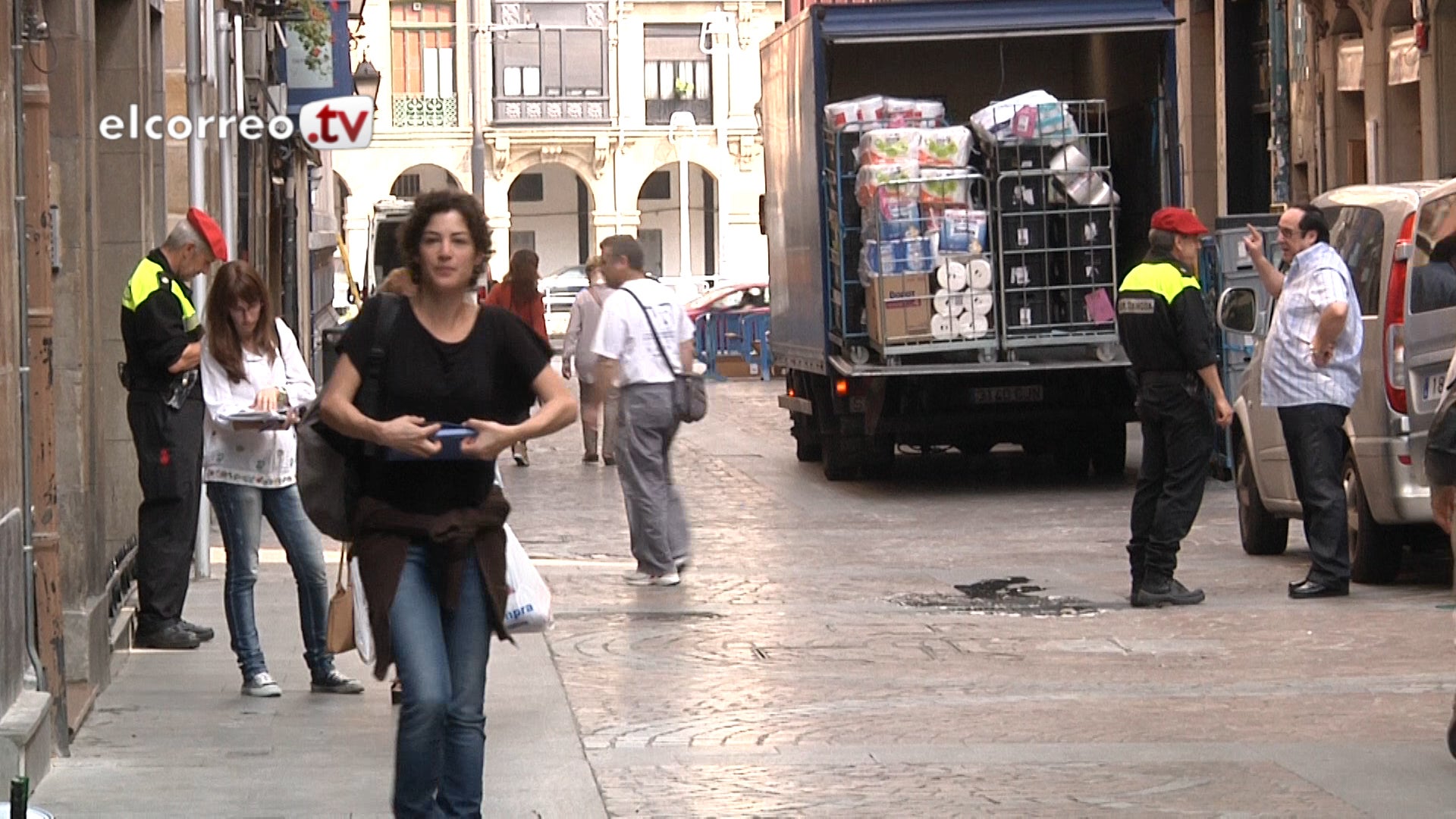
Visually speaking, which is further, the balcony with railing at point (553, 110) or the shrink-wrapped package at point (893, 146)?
the balcony with railing at point (553, 110)

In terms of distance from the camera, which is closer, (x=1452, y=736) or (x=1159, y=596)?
(x=1452, y=736)

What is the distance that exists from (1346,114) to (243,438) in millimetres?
19323

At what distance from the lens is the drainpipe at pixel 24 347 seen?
299 inches

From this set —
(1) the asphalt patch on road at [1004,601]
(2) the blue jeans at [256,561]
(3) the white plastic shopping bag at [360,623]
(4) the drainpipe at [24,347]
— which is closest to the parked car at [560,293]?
(1) the asphalt patch on road at [1004,601]

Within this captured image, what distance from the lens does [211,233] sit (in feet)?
34.2

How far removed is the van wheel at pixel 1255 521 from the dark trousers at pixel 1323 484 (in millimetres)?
1671

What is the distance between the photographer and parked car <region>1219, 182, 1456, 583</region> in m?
11.7

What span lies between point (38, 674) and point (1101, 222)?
438 inches

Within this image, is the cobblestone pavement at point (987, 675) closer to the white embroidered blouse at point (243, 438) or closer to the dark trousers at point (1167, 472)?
the dark trousers at point (1167, 472)

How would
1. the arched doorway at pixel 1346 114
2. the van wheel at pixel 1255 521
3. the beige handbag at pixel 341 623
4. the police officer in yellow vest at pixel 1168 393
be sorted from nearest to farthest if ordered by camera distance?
the beige handbag at pixel 341 623 < the police officer in yellow vest at pixel 1168 393 < the van wheel at pixel 1255 521 < the arched doorway at pixel 1346 114

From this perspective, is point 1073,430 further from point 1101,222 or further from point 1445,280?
point 1445,280

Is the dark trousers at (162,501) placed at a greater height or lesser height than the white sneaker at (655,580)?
greater

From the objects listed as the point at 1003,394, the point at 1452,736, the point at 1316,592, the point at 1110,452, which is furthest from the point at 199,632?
the point at 1110,452

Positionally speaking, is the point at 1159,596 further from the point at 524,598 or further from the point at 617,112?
the point at 617,112
